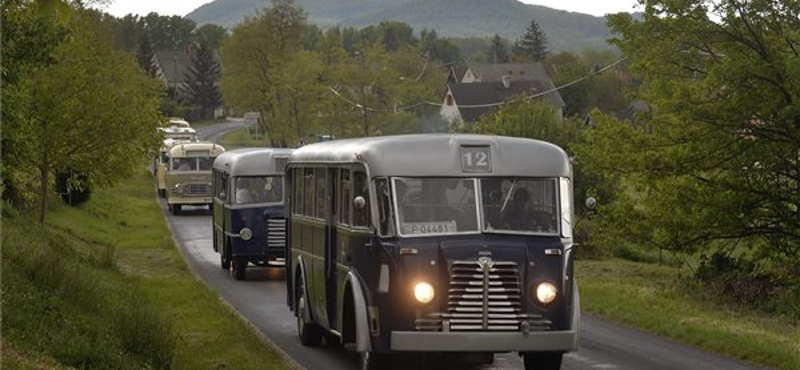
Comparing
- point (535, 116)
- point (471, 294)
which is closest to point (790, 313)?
point (471, 294)

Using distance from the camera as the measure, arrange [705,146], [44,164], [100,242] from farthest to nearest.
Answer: [100,242] < [44,164] < [705,146]

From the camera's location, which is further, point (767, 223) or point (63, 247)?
point (767, 223)

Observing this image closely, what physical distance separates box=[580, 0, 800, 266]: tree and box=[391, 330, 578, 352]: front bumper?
17955mm

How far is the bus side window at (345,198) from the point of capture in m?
17.6

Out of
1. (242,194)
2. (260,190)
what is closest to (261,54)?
(242,194)

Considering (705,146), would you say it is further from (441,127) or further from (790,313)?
(441,127)

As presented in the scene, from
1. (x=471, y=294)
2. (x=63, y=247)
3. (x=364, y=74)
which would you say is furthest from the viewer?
(x=364, y=74)

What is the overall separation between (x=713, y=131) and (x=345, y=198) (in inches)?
700

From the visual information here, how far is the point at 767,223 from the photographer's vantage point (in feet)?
112

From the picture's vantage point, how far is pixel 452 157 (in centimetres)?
1644

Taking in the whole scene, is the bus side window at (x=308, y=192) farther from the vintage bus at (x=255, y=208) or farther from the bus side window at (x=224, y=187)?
the bus side window at (x=224, y=187)

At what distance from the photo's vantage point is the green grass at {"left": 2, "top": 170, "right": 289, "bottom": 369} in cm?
1482

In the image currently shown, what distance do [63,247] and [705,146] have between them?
15084 millimetres

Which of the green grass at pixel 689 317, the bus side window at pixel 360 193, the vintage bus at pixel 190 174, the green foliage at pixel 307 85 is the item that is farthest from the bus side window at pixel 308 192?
the green foliage at pixel 307 85
